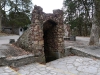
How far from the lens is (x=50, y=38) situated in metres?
8.32

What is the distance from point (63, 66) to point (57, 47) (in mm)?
1868

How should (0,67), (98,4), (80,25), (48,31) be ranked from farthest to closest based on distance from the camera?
(80,25), (98,4), (48,31), (0,67)

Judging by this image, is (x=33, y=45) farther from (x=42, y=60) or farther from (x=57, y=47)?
A: (x=57, y=47)

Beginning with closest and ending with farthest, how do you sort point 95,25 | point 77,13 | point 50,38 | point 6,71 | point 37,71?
Answer: point 6,71, point 37,71, point 50,38, point 95,25, point 77,13

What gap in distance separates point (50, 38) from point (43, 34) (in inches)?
33.0

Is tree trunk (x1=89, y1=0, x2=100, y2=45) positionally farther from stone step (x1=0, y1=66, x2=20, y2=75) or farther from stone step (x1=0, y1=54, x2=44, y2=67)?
stone step (x1=0, y1=66, x2=20, y2=75)

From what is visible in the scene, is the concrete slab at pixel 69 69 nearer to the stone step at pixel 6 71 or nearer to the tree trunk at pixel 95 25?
the stone step at pixel 6 71

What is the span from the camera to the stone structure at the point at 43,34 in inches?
265

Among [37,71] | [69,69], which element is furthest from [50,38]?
[37,71]

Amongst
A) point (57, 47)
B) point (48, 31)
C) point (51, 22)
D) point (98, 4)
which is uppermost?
point (98, 4)

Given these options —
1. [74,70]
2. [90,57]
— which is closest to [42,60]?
[74,70]

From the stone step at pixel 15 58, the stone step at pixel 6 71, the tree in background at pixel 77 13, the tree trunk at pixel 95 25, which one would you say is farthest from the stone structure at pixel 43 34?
the tree in background at pixel 77 13

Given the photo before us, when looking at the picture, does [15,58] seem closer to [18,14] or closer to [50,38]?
[50,38]

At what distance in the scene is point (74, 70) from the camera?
5.54 meters
